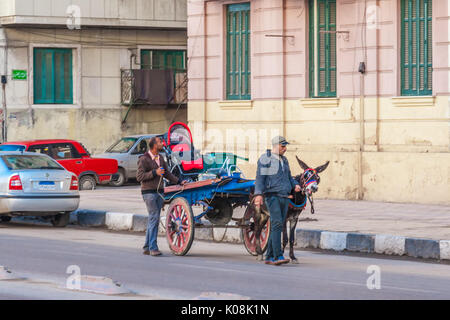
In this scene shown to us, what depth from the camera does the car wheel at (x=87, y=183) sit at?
27734 millimetres

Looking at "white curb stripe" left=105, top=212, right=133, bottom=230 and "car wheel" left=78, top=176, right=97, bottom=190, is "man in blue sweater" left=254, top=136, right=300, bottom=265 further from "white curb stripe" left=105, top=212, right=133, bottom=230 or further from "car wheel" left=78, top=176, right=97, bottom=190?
"car wheel" left=78, top=176, right=97, bottom=190

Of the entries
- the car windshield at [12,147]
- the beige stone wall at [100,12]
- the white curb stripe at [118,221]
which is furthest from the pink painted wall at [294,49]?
the beige stone wall at [100,12]

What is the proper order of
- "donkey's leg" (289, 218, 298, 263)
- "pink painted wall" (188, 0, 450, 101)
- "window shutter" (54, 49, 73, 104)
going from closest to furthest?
"donkey's leg" (289, 218, 298, 263) → "pink painted wall" (188, 0, 450, 101) → "window shutter" (54, 49, 73, 104)

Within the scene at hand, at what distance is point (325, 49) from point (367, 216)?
17.9ft

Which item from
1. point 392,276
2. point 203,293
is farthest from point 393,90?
point 203,293

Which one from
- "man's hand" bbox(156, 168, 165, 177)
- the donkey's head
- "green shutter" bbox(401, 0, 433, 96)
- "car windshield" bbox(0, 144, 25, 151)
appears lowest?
the donkey's head

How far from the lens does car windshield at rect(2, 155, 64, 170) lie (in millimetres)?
19078

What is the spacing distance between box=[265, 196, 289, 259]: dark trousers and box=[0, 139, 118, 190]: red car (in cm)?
1415

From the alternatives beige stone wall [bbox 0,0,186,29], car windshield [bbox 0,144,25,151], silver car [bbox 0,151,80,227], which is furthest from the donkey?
beige stone wall [bbox 0,0,186,29]

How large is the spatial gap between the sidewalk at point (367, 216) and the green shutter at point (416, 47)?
2579 mm

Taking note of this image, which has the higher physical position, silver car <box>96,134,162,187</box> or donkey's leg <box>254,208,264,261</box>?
silver car <box>96,134,162,187</box>

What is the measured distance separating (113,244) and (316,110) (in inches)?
327

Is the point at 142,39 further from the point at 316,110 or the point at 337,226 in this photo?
the point at 337,226
